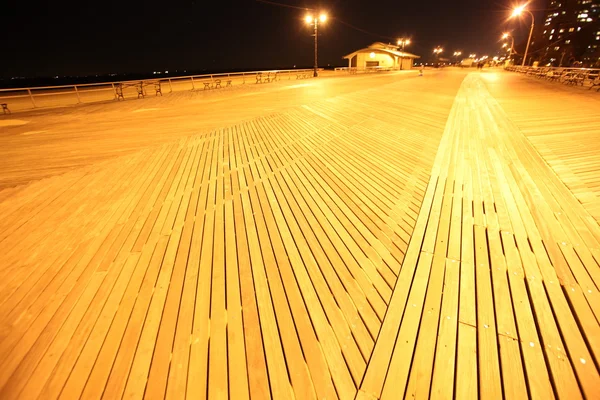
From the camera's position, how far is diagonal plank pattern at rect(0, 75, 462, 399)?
7.07ft

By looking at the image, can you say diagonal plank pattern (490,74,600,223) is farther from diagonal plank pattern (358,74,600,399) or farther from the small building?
the small building

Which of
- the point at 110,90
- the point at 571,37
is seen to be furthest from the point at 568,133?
the point at 571,37

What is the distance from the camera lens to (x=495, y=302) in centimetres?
264

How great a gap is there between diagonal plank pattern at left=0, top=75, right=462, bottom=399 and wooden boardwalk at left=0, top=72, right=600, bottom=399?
2cm

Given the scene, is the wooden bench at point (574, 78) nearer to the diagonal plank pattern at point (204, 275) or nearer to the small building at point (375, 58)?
the diagonal plank pattern at point (204, 275)

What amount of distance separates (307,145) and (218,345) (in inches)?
224

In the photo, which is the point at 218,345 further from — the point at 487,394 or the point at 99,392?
the point at 487,394

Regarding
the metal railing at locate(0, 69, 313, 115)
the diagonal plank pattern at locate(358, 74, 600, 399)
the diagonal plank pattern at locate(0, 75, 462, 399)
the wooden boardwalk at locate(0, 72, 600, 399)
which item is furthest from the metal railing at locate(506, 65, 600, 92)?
the metal railing at locate(0, 69, 313, 115)

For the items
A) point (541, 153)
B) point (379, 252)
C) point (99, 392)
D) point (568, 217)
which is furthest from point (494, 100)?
point (99, 392)

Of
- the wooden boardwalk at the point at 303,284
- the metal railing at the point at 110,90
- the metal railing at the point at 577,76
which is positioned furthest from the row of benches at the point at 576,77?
the metal railing at the point at 110,90

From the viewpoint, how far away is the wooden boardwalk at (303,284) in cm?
211

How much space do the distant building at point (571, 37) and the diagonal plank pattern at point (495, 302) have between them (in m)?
85.3

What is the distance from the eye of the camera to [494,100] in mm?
12234

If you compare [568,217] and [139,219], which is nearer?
[568,217]
